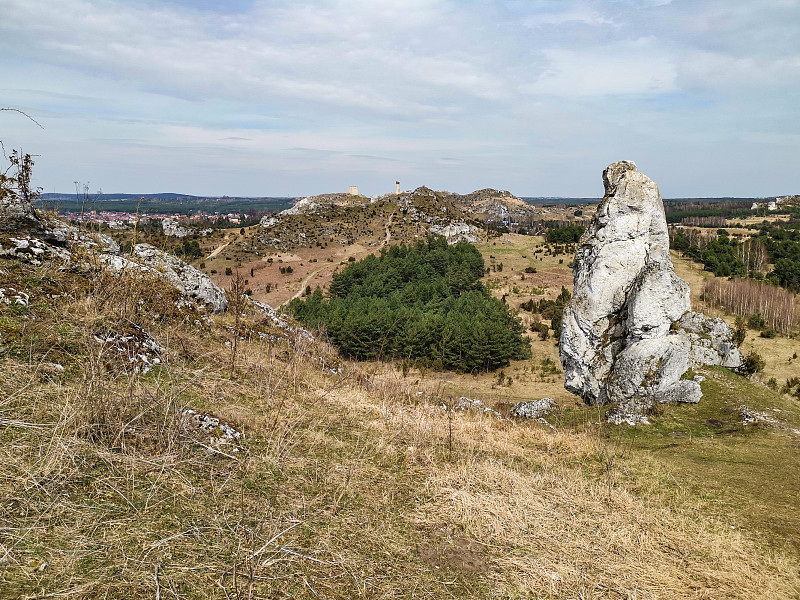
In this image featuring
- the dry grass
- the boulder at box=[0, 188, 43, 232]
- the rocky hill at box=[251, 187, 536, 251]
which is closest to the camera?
the dry grass

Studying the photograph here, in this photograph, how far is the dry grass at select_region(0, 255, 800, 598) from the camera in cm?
337

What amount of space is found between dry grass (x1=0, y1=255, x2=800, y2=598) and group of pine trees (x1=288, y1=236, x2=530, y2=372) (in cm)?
1900

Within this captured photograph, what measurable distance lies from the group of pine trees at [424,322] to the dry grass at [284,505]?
19.0 metres

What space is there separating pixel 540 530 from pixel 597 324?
11377 mm

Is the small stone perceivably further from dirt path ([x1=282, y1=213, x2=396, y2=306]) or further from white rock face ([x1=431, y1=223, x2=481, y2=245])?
white rock face ([x1=431, y1=223, x2=481, y2=245])

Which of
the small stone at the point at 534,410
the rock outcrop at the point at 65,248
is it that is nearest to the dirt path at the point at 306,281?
the small stone at the point at 534,410

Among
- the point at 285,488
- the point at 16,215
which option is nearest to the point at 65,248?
the point at 16,215

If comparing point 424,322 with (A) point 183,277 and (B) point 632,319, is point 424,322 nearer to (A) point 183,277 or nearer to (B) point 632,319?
(B) point 632,319

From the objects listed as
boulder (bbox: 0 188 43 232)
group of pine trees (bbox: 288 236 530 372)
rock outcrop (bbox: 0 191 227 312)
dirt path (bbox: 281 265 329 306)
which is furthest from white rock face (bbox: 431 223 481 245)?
boulder (bbox: 0 188 43 232)

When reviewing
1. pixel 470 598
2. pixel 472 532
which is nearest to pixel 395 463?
pixel 472 532

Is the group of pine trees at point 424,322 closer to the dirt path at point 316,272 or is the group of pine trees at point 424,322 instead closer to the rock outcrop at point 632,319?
the dirt path at point 316,272

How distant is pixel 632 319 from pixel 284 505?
12.2 m

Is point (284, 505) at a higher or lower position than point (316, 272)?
higher

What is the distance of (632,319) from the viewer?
13508 millimetres
